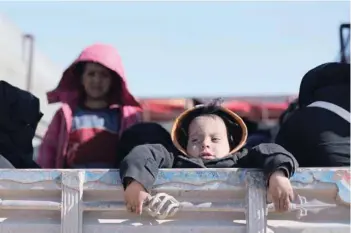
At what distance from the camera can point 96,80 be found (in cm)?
321

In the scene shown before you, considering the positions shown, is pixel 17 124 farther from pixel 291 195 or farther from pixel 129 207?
pixel 291 195

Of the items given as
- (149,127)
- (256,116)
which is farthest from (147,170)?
(256,116)

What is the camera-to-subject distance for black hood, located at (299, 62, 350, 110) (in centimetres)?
238

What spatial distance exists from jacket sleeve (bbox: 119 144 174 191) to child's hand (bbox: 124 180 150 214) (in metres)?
0.02

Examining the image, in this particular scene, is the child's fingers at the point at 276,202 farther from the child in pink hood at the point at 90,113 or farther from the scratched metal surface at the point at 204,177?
the child in pink hood at the point at 90,113

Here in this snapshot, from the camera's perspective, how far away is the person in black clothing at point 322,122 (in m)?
2.25

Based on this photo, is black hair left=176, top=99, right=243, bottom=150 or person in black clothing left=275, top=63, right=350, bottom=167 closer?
person in black clothing left=275, top=63, right=350, bottom=167

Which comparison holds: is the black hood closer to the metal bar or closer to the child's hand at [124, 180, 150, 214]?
the child's hand at [124, 180, 150, 214]

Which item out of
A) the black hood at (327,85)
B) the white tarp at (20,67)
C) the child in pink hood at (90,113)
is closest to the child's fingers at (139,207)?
the black hood at (327,85)

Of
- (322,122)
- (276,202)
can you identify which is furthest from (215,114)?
(276,202)

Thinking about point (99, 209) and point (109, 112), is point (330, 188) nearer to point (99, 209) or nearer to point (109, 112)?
point (99, 209)

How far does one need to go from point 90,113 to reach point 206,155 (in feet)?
3.35

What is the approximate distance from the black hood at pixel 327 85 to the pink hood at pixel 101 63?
107cm

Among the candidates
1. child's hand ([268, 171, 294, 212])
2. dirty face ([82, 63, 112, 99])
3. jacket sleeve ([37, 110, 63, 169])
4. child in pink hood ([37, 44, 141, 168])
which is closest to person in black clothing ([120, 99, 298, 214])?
child's hand ([268, 171, 294, 212])
